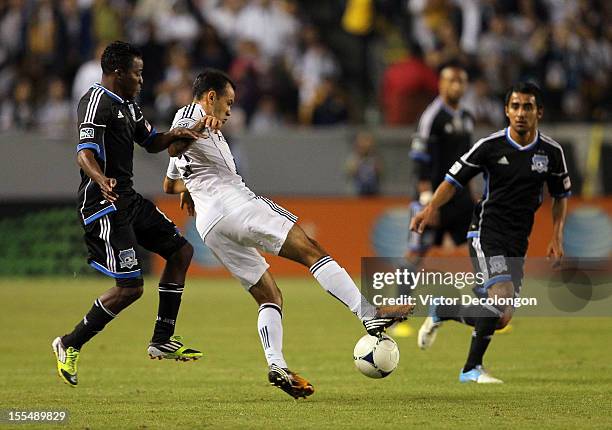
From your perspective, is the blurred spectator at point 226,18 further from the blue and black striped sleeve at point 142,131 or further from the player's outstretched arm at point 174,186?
the player's outstretched arm at point 174,186

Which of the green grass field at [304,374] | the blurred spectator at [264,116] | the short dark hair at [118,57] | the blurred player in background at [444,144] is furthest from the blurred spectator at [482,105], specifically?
the short dark hair at [118,57]

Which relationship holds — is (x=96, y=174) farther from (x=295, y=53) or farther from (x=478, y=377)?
(x=295, y=53)

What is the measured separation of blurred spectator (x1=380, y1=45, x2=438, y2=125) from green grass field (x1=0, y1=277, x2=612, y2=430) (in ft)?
18.3

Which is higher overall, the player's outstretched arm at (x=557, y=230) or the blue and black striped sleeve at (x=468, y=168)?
the blue and black striped sleeve at (x=468, y=168)

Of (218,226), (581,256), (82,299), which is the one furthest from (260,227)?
(581,256)

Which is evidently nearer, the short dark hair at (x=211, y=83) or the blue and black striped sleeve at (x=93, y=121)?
the short dark hair at (x=211, y=83)

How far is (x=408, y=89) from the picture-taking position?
65.4ft

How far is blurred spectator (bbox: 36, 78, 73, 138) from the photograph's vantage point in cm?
2006

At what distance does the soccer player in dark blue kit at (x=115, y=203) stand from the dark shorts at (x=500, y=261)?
2.29m

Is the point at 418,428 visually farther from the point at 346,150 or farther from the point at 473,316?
the point at 346,150

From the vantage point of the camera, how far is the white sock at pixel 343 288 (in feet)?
26.3

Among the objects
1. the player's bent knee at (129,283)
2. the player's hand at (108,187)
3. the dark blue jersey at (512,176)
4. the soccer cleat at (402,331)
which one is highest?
the dark blue jersey at (512,176)

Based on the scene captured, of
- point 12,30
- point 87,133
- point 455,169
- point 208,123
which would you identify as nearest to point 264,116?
point 12,30

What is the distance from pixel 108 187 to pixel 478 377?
325cm
